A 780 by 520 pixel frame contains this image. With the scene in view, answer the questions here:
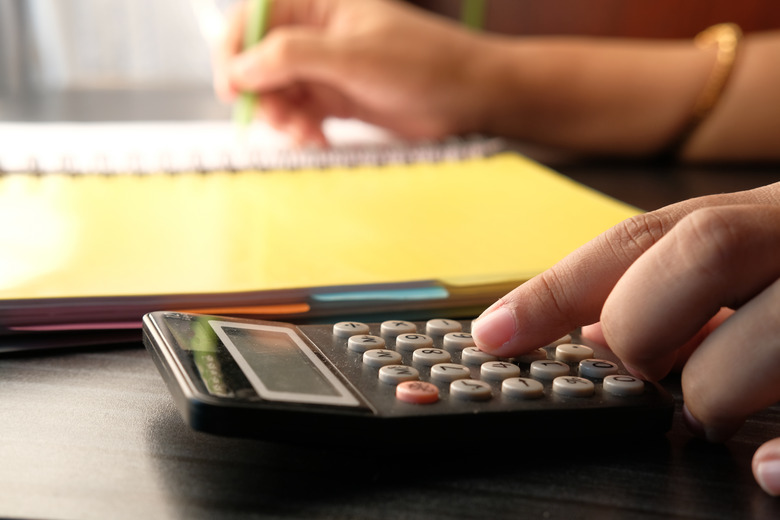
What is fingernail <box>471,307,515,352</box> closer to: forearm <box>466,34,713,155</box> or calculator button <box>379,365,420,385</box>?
calculator button <box>379,365,420,385</box>

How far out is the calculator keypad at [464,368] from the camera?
29 cm

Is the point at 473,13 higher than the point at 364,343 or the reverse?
higher

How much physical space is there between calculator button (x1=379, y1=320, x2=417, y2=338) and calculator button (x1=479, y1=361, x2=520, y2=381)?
5cm

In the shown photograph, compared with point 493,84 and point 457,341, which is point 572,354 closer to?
point 457,341

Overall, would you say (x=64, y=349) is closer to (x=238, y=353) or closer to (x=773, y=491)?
(x=238, y=353)

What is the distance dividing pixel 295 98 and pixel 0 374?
719mm

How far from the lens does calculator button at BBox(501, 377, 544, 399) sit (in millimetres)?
288

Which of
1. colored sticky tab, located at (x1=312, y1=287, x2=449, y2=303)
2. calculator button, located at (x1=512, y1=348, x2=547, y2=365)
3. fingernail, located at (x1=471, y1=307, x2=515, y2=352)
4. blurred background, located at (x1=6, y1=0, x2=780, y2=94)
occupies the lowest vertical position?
calculator button, located at (x1=512, y1=348, x2=547, y2=365)

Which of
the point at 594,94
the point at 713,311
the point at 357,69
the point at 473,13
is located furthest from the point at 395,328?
the point at 473,13

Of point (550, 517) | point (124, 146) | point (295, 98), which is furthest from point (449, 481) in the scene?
point (295, 98)

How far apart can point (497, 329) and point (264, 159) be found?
504mm

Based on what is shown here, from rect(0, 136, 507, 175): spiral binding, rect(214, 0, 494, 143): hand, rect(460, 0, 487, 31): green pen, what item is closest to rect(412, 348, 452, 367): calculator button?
rect(0, 136, 507, 175): spiral binding

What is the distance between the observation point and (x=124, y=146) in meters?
0.81

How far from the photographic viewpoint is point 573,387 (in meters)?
0.29
